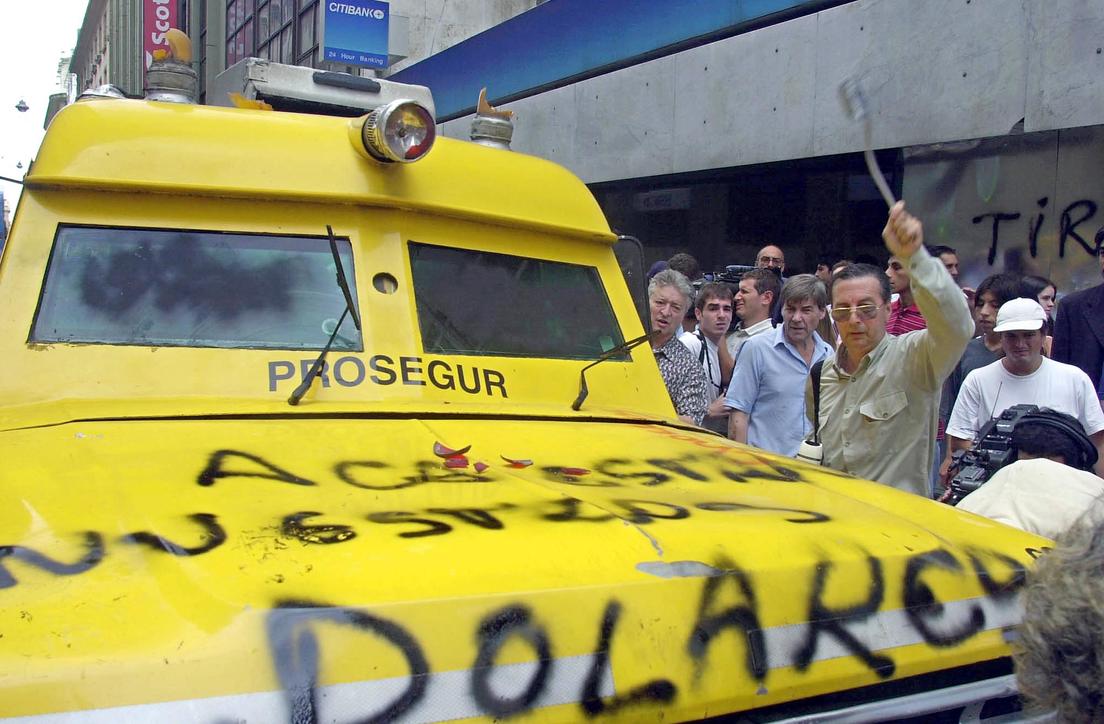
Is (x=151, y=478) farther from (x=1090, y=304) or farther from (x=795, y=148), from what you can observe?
(x=795, y=148)

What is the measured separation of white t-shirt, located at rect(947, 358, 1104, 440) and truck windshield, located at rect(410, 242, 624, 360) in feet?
7.00

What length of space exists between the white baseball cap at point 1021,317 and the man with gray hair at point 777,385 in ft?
2.74

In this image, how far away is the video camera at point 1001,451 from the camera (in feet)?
10.3

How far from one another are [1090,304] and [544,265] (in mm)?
3417

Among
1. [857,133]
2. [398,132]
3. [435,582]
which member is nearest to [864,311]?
[398,132]

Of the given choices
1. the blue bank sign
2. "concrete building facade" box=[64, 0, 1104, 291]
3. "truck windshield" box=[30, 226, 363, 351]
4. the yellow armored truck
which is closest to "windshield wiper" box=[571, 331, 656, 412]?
the yellow armored truck

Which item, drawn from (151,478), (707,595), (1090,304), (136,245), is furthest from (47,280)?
(1090,304)

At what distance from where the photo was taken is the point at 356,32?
12.8 meters

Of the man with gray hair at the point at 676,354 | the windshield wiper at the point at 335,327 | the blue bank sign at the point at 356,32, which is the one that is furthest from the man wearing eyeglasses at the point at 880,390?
the blue bank sign at the point at 356,32

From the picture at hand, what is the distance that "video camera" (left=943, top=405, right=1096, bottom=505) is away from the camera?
313cm

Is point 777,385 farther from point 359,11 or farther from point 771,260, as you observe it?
point 359,11

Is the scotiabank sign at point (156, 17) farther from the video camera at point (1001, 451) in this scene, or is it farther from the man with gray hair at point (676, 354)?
the video camera at point (1001, 451)

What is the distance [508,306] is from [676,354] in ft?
5.52

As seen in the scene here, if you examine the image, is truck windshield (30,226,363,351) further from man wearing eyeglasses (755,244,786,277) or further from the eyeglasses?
man wearing eyeglasses (755,244,786,277)
